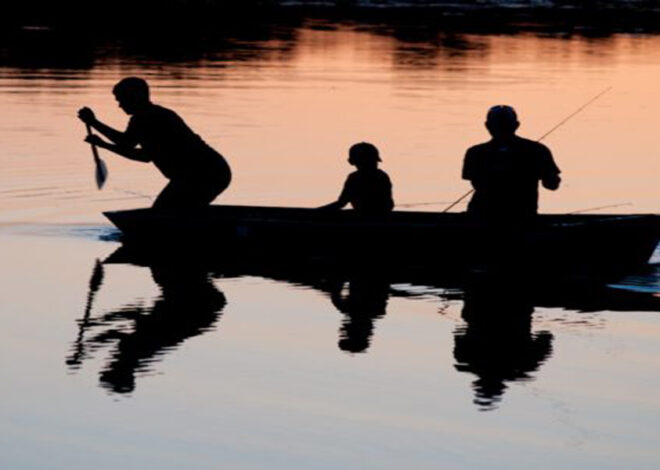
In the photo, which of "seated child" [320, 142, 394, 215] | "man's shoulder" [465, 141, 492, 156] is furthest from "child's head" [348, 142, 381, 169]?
"man's shoulder" [465, 141, 492, 156]

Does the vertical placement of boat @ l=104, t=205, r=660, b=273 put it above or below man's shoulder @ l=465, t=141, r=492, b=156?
below

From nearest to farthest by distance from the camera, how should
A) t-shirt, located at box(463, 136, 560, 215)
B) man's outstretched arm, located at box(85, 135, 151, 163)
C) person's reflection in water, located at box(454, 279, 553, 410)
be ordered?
person's reflection in water, located at box(454, 279, 553, 410)
t-shirt, located at box(463, 136, 560, 215)
man's outstretched arm, located at box(85, 135, 151, 163)

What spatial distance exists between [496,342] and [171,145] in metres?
4.61

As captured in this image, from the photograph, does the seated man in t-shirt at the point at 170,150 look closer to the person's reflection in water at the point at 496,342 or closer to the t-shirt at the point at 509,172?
the t-shirt at the point at 509,172

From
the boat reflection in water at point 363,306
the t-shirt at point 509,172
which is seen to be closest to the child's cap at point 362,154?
the boat reflection in water at point 363,306

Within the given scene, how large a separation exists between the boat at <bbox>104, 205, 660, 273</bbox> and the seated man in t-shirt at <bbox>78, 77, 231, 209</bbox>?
0.72 feet

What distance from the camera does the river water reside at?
9.73 meters

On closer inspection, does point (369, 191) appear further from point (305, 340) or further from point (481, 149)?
point (305, 340)

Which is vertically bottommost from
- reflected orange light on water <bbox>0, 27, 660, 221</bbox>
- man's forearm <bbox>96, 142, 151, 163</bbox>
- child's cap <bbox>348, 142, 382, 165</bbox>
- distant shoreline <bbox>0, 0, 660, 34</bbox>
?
distant shoreline <bbox>0, 0, 660, 34</bbox>

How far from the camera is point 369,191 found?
16141mm

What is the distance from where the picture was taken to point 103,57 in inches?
1630

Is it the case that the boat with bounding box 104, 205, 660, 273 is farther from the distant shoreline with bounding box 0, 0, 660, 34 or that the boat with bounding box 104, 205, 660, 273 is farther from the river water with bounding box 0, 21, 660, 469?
the distant shoreline with bounding box 0, 0, 660, 34

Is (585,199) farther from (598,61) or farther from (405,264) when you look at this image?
(598,61)

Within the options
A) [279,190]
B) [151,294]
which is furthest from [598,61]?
[151,294]
